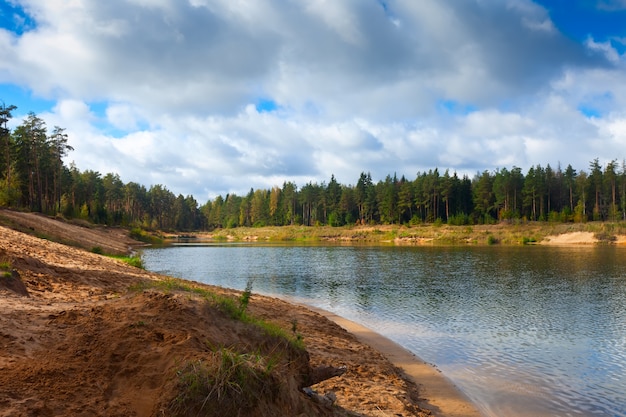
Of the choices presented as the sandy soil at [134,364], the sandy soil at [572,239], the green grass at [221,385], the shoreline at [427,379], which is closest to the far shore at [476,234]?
the sandy soil at [572,239]

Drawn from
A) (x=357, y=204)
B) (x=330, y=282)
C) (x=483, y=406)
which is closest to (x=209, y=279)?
(x=330, y=282)

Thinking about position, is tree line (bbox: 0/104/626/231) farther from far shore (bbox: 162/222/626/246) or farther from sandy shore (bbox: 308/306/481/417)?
sandy shore (bbox: 308/306/481/417)

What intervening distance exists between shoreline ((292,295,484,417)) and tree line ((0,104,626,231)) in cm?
5969

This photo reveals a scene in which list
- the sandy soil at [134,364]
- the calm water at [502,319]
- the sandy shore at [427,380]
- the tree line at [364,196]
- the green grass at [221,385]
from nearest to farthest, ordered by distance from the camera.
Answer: the green grass at [221,385] < the sandy soil at [134,364] < the sandy shore at [427,380] < the calm water at [502,319] < the tree line at [364,196]

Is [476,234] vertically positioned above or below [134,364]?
below

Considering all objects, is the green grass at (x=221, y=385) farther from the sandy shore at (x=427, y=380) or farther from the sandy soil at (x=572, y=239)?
the sandy soil at (x=572, y=239)

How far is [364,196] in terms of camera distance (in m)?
137

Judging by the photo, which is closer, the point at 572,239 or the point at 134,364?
the point at 134,364

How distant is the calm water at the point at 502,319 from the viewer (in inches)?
447

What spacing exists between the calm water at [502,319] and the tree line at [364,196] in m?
47.7

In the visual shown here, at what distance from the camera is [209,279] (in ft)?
111

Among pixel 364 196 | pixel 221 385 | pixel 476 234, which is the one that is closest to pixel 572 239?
pixel 476 234

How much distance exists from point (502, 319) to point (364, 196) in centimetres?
11808

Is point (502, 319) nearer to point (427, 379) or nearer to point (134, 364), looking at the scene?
point (427, 379)
